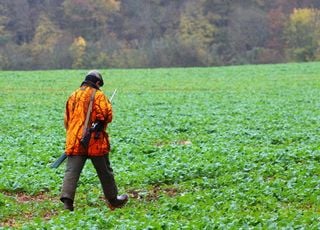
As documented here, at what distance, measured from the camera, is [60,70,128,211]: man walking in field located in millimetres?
11164

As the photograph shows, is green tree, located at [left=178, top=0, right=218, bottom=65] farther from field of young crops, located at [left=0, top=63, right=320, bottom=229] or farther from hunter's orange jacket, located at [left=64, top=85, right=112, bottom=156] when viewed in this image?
hunter's orange jacket, located at [left=64, top=85, right=112, bottom=156]

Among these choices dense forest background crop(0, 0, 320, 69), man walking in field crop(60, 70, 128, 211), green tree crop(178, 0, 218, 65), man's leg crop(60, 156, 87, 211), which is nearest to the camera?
man walking in field crop(60, 70, 128, 211)

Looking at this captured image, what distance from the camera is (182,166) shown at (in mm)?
15016

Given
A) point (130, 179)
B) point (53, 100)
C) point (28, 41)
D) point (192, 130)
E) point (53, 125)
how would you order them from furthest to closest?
point (28, 41) → point (53, 100) → point (53, 125) → point (192, 130) → point (130, 179)

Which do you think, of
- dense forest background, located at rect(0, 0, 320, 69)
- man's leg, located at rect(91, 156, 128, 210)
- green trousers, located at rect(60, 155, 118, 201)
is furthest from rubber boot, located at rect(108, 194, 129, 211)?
dense forest background, located at rect(0, 0, 320, 69)

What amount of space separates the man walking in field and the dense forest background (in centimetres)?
7103

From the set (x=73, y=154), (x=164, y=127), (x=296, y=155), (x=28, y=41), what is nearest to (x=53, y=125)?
(x=164, y=127)

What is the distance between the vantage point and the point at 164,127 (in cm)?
2316

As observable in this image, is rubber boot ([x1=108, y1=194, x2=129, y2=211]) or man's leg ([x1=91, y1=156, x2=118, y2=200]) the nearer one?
man's leg ([x1=91, y1=156, x2=118, y2=200])

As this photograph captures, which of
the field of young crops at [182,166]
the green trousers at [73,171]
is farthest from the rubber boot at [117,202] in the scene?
the green trousers at [73,171]

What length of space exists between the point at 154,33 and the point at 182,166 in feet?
294

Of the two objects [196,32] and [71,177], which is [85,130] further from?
[196,32]

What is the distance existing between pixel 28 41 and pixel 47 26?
3.96 metres

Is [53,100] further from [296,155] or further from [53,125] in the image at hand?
[296,155]
